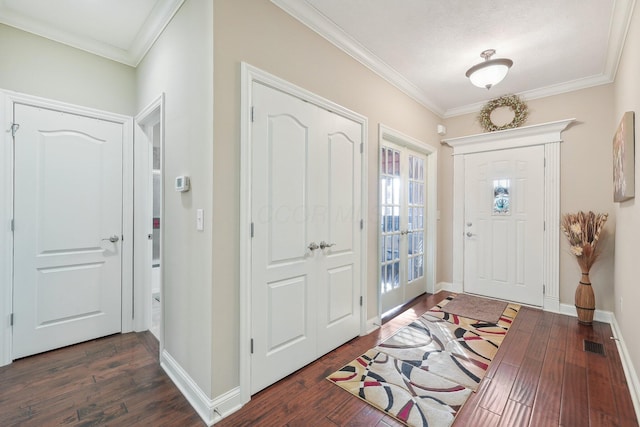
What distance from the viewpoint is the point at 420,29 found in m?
2.42

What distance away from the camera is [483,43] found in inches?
103

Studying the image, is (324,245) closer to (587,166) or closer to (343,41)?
(343,41)

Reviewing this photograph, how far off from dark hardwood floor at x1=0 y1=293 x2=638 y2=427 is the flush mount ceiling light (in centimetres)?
247

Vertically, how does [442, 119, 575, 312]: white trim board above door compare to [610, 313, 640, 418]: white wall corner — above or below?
above

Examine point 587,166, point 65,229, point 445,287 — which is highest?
point 587,166

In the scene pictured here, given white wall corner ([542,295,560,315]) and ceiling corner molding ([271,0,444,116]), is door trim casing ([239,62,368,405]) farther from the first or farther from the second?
white wall corner ([542,295,560,315])

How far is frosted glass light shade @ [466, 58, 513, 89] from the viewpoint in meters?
2.58

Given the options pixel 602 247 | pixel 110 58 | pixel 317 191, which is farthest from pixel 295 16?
pixel 602 247

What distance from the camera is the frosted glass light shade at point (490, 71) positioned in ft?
8.48

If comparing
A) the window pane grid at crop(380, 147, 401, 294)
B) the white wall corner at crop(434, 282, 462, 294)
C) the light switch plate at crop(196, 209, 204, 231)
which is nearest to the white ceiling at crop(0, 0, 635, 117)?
the window pane grid at crop(380, 147, 401, 294)

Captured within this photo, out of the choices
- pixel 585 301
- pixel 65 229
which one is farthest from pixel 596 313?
pixel 65 229

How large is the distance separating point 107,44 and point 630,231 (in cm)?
468

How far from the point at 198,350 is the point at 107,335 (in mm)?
1645

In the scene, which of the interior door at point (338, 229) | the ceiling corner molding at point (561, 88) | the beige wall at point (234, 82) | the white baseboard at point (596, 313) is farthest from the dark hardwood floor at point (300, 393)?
the ceiling corner molding at point (561, 88)
